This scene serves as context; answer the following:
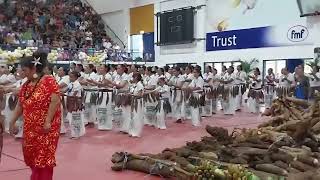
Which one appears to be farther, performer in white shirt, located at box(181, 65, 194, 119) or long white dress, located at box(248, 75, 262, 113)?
long white dress, located at box(248, 75, 262, 113)

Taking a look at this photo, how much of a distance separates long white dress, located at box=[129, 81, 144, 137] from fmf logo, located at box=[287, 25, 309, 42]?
10.7 m

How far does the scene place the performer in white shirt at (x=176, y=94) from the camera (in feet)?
40.7

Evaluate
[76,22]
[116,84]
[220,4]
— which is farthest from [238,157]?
[76,22]

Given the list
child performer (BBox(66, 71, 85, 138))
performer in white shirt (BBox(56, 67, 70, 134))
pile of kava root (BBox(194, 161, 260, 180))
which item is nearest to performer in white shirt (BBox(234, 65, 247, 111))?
performer in white shirt (BBox(56, 67, 70, 134))

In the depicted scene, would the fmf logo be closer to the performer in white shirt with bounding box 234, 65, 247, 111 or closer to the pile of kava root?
the performer in white shirt with bounding box 234, 65, 247, 111

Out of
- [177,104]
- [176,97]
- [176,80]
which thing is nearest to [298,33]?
[176,80]

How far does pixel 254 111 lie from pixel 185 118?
3.23m

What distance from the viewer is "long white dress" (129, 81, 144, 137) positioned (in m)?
9.80

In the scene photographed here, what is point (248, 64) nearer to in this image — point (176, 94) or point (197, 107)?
point (176, 94)

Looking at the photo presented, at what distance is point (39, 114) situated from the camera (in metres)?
4.27

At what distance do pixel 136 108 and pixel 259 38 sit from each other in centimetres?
1178

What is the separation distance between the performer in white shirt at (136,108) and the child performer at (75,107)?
1.07 m

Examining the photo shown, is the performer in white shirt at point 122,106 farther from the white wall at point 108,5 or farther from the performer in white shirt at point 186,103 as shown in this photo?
the white wall at point 108,5

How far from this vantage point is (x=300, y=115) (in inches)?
295
